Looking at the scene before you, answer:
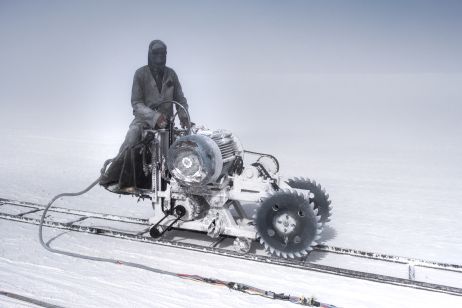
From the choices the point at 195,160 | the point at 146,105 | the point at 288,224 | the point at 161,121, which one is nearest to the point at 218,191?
the point at 195,160

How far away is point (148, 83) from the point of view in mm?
6703

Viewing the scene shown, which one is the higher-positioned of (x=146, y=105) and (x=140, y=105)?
(x=146, y=105)

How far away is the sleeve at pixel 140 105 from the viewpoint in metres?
6.34

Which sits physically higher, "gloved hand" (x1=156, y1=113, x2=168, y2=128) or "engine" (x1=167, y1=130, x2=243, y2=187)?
"gloved hand" (x1=156, y1=113, x2=168, y2=128)

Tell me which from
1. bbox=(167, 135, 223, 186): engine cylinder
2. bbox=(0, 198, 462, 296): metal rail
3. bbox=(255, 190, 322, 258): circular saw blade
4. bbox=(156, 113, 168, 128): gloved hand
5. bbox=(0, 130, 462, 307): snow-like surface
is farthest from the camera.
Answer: bbox=(156, 113, 168, 128): gloved hand

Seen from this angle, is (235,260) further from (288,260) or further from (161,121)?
(161,121)

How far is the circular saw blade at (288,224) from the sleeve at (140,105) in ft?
6.26

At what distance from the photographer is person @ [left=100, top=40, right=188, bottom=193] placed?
646cm

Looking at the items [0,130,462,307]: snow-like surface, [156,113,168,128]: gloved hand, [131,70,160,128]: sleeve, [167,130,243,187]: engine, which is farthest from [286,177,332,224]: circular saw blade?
[131,70,160,128]: sleeve

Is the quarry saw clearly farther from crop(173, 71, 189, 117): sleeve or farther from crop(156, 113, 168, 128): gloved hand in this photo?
crop(173, 71, 189, 117): sleeve

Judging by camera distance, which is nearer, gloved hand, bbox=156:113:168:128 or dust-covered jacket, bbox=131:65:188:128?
gloved hand, bbox=156:113:168:128

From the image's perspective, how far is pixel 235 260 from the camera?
5895 mm

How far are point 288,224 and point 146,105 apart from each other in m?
2.70

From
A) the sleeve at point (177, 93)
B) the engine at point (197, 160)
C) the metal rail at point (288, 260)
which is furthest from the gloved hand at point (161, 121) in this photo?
the metal rail at point (288, 260)
